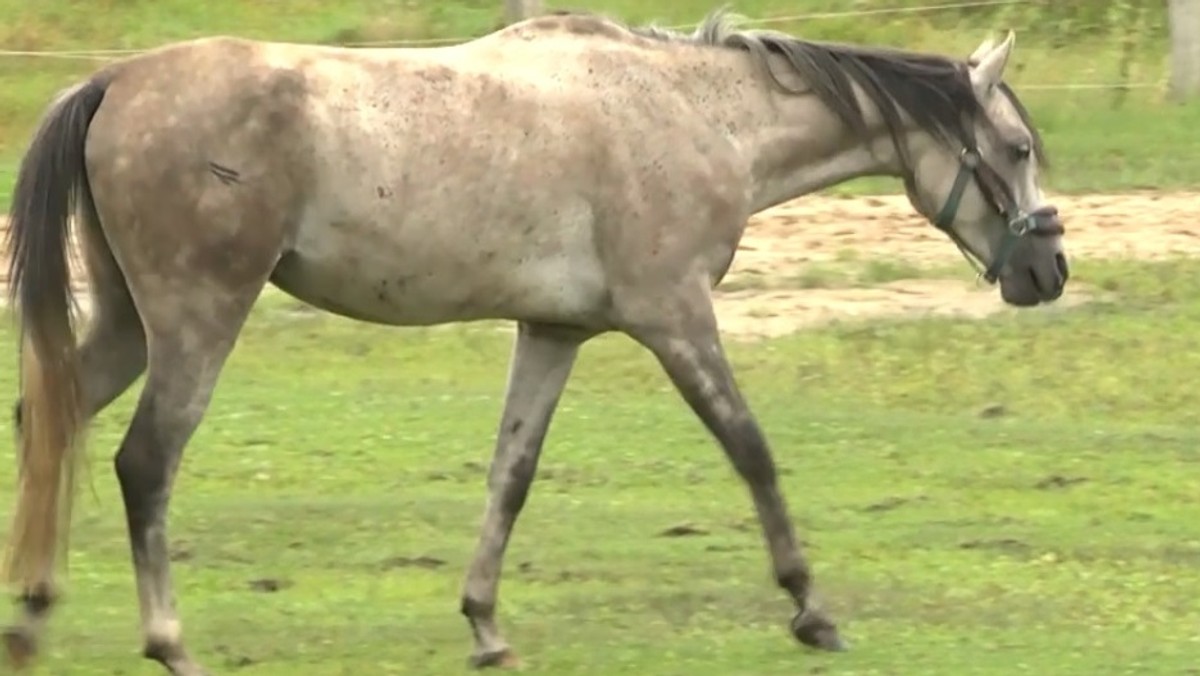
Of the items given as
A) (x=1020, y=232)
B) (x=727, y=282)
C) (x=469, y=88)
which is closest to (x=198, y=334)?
(x=469, y=88)

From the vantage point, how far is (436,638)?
8.53 meters

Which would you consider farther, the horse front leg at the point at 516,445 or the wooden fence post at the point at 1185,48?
the wooden fence post at the point at 1185,48

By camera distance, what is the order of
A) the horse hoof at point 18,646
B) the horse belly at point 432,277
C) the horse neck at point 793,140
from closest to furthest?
the horse belly at point 432,277 < the horse hoof at point 18,646 < the horse neck at point 793,140

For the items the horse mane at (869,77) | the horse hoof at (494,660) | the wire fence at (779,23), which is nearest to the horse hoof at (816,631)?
the horse hoof at (494,660)

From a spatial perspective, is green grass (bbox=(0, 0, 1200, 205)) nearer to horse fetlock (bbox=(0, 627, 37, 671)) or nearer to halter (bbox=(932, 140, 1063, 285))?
halter (bbox=(932, 140, 1063, 285))

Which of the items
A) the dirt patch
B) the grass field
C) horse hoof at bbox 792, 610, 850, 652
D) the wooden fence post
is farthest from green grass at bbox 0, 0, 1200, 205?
horse hoof at bbox 792, 610, 850, 652

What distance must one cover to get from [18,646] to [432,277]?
1663mm

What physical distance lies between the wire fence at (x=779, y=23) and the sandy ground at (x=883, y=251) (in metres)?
3.93

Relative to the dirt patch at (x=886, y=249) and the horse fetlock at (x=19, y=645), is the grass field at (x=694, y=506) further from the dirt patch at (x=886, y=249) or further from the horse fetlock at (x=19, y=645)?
the dirt patch at (x=886, y=249)

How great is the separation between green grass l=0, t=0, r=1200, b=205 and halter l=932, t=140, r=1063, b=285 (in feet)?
36.5

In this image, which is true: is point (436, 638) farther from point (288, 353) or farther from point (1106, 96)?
point (1106, 96)

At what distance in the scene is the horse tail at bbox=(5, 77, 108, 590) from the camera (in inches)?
292

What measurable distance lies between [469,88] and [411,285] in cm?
63

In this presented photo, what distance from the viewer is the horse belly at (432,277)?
762 cm
